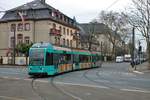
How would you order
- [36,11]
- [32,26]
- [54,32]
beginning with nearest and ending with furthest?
[54,32] → [32,26] → [36,11]

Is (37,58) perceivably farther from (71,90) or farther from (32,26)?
(32,26)

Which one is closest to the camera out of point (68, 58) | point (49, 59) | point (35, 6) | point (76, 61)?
point (49, 59)

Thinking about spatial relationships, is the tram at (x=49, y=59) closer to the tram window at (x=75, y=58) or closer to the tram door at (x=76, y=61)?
the tram window at (x=75, y=58)

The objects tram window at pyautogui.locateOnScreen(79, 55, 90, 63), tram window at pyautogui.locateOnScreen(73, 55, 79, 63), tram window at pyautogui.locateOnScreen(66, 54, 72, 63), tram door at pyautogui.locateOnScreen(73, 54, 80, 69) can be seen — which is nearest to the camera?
tram window at pyautogui.locateOnScreen(66, 54, 72, 63)

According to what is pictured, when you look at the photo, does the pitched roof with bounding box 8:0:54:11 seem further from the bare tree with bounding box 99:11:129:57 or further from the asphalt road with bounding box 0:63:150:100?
the asphalt road with bounding box 0:63:150:100

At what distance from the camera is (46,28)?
75312 mm

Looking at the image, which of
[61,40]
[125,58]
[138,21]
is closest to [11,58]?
[61,40]

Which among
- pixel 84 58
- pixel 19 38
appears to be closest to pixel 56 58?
pixel 84 58

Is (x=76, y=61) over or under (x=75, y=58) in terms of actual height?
under

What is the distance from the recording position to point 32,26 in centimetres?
7638

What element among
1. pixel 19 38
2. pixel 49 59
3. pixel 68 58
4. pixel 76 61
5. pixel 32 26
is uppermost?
pixel 32 26

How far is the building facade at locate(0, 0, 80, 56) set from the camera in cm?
7525

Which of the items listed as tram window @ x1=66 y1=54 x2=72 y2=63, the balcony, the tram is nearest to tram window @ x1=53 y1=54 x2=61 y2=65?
the tram

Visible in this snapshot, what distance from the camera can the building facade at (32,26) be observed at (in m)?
75.2
